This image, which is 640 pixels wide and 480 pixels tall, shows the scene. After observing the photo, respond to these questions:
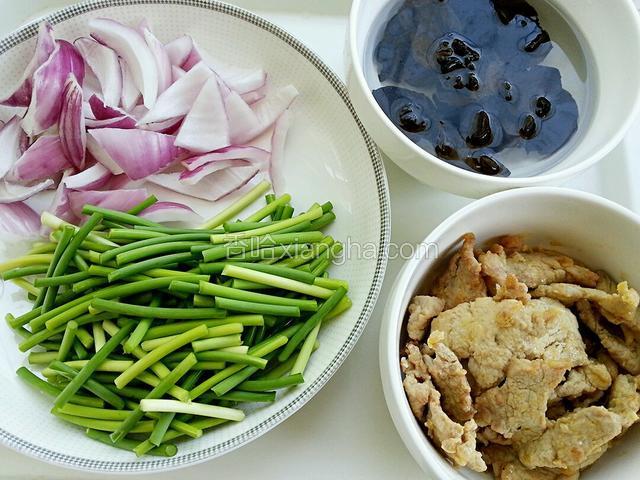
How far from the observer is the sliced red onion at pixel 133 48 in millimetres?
1382

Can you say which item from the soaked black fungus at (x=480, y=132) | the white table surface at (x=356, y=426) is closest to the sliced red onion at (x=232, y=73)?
the white table surface at (x=356, y=426)

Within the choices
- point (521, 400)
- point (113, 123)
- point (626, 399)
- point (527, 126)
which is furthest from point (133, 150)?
point (626, 399)

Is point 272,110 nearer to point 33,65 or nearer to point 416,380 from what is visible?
point 33,65

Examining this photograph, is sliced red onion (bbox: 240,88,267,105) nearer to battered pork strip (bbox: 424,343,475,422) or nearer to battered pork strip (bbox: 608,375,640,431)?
battered pork strip (bbox: 424,343,475,422)

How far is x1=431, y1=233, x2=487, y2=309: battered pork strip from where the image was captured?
1134 mm

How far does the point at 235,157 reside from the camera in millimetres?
1424

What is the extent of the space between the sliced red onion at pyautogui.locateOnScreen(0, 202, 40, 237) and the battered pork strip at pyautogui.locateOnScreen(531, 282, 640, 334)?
0.99 m

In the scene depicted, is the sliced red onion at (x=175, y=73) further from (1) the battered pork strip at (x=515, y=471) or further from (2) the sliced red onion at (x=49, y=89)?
(1) the battered pork strip at (x=515, y=471)

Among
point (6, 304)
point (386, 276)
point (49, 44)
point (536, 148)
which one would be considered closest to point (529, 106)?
point (536, 148)

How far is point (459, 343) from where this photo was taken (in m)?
1.07

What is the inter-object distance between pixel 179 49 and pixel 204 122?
180 millimetres

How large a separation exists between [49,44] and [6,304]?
536 millimetres

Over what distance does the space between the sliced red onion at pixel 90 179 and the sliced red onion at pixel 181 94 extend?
136 millimetres

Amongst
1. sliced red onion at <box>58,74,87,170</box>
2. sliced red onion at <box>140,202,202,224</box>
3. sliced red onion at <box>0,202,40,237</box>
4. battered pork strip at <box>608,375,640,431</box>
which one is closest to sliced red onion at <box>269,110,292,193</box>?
sliced red onion at <box>140,202,202,224</box>
